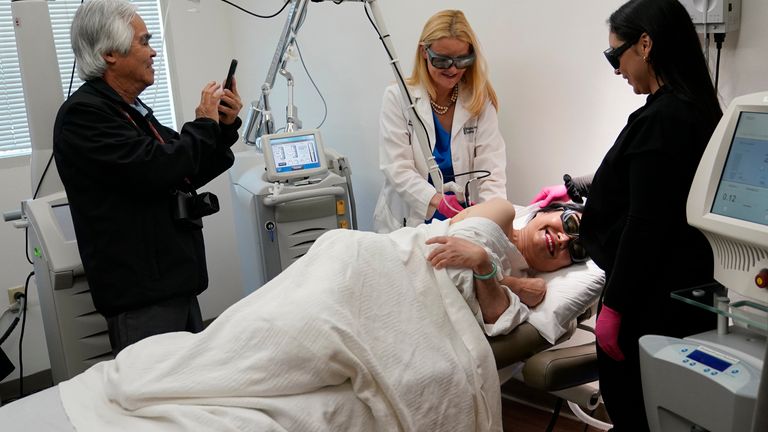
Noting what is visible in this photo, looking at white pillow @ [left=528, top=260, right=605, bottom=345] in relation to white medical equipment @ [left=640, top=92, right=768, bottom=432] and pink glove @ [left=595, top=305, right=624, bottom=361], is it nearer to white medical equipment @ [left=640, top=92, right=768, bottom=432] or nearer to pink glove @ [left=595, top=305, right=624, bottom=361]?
pink glove @ [left=595, top=305, right=624, bottom=361]

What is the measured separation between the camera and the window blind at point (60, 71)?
3.06 m

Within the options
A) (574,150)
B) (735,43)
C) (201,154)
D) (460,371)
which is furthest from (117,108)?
(735,43)

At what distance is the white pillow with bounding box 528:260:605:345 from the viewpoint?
1.86 meters

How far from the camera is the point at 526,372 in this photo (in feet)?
5.86

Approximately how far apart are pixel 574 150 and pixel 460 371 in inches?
43.8

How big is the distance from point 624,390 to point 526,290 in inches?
17.7

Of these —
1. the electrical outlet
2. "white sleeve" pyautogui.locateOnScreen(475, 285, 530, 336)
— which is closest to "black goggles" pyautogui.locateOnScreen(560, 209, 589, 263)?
"white sleeve" pyautogui.locateOnScreen(475, 285, 530, 336)

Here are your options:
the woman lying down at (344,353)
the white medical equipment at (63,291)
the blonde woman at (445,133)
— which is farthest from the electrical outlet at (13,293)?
the blonde woman at (445,133)

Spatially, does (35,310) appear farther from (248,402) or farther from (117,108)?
(248,402)

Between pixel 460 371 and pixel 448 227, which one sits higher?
pixel 448 227

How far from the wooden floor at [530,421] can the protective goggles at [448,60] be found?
121 centimetres

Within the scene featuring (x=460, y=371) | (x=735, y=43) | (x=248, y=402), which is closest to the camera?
(x=248, y=402)

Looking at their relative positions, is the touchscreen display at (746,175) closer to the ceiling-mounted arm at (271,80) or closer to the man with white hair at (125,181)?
the man with white hair at (125,181)

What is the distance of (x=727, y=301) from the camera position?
1.23 meters
